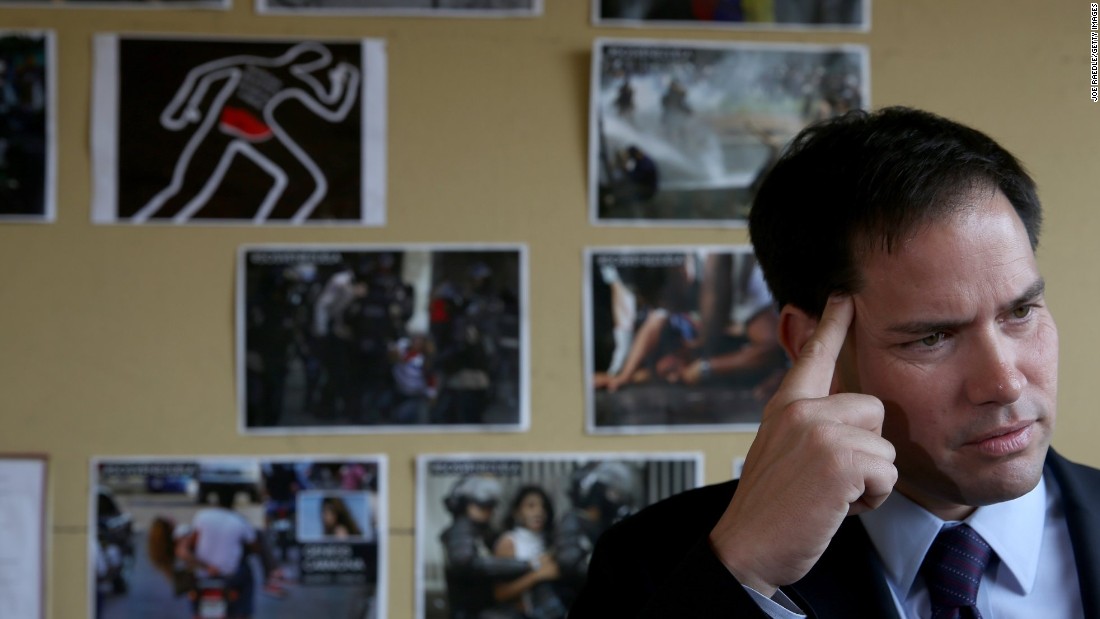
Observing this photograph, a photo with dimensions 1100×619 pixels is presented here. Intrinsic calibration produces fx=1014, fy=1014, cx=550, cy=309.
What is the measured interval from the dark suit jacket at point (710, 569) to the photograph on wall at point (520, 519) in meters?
0.27

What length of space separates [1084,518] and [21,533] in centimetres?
119

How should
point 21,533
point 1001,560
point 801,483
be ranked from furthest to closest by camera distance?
point 21,533, point 1001,560, point 801,483

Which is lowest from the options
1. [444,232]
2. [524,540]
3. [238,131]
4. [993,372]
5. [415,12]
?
[524,540]

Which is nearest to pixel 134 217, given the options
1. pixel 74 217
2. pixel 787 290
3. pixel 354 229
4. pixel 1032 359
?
pixel 74 217

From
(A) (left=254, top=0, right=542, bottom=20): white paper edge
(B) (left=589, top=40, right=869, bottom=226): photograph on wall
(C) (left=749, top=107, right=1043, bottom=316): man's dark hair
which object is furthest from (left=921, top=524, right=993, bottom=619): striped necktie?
(A) (left=254, top=0, right=542, bottom=20): white paper edge

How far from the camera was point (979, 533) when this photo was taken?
885 mm

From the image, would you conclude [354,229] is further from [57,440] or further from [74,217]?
[57,440]

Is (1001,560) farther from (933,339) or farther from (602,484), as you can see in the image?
(602,484)

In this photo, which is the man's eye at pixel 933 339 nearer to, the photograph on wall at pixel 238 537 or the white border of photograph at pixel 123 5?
the photograph on wall at pixel 238 537

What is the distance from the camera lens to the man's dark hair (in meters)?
0.86

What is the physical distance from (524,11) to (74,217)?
62cm

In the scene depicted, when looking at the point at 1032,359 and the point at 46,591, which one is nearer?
the point at 1032,359

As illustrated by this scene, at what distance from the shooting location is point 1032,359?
827mm

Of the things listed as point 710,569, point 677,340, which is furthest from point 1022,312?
point 677,340
